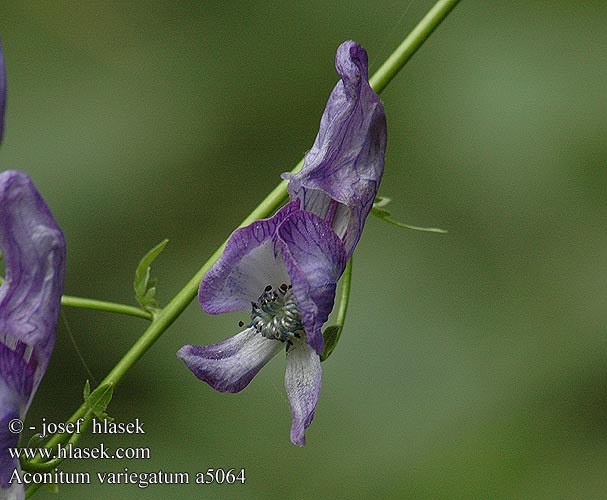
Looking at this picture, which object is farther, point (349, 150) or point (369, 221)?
point (369, 221)

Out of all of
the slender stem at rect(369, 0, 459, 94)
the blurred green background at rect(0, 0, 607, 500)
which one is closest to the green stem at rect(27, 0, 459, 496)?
the slender stem at rect(369, 0, 459, 94)

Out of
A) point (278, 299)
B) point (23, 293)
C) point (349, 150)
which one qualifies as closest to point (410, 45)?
point (349, 150)

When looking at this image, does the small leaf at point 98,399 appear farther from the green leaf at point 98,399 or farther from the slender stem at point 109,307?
the slender stem at point 109,307

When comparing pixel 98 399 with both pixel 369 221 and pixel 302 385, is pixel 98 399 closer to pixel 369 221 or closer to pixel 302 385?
pixel 302 385

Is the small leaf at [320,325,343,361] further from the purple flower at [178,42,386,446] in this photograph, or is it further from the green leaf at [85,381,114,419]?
the green leaf at [85,381,114,419]

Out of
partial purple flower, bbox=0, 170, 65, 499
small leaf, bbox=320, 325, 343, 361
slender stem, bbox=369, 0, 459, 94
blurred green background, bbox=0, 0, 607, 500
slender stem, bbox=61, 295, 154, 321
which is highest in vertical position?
slender stem, bbox=369, 0, 459, 94

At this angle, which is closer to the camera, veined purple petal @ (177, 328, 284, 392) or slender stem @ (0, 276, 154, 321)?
veined purple petal @ (177, 328, 284, 392)

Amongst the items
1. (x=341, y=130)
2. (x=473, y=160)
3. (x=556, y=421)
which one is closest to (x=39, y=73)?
(x=473, y=160)
